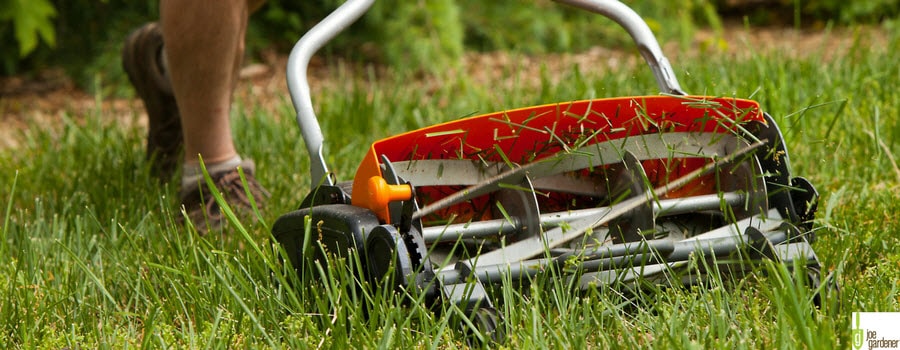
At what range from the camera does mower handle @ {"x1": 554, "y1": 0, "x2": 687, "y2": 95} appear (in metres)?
1.99

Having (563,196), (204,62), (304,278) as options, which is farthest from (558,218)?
(204,62)

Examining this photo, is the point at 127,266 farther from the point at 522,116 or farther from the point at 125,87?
the point at 125,87

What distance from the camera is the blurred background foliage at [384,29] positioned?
4.47 meters

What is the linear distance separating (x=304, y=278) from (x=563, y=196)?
53cm

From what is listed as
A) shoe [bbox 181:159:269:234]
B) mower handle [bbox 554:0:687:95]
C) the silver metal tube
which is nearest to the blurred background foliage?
shoe [bbox 181:159:269:234]

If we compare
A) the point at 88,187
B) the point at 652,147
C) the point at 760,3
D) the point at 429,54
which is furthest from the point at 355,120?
the point at 760,3

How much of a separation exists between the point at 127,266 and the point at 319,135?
52cm

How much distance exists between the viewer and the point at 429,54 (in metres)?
4.51

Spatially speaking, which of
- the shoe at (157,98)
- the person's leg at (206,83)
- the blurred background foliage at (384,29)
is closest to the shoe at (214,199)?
the person's leg at (206,83)

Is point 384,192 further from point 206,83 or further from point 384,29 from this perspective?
point 384,29

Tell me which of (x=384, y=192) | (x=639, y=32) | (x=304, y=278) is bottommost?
(x=304, y=278)

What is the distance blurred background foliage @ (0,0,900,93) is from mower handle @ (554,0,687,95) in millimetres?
2161

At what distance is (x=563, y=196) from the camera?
74.9 inches

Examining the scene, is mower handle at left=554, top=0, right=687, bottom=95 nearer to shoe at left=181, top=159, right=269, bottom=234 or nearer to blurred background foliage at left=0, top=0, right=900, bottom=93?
shoe at left=181, top=159, right=269, bottom=234
